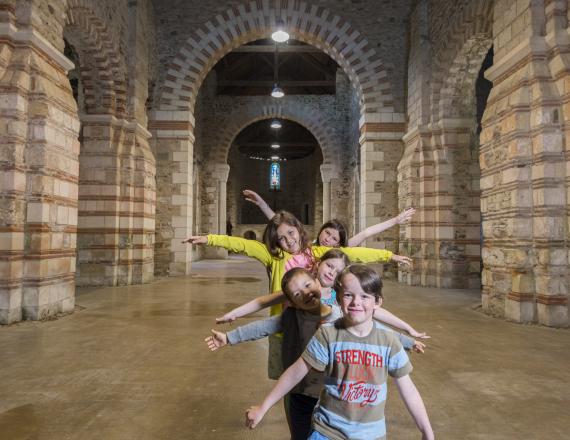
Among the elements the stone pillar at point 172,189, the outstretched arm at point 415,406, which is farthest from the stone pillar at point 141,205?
the outstretched arm at point 415,406

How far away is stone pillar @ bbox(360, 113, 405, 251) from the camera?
10266mm

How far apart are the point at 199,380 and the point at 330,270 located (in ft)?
5.70

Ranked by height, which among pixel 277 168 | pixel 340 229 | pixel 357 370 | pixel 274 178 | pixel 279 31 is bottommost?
pixel 357 370

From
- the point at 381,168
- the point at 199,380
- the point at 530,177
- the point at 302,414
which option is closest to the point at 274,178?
the point at 381,168

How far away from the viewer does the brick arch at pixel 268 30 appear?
1034 centimetres

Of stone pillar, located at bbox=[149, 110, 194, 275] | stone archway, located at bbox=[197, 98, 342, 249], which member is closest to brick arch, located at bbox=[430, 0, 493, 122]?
stone pillar, located at bbox=[149, 110, 194, 275]

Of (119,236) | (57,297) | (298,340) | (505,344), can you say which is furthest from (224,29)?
(298,340)

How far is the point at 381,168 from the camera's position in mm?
10273

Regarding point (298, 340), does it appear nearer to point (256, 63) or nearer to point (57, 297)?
point (57, 297)

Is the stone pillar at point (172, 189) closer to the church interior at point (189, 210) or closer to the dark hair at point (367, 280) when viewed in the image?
the church interior at point (189, 210)

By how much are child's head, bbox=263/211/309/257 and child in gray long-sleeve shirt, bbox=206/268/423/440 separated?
433mm

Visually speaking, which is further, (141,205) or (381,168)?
(381,168)

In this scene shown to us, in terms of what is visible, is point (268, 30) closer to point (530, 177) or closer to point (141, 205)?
point (141, 205)

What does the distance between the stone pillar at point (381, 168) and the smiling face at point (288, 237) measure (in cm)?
824
